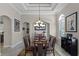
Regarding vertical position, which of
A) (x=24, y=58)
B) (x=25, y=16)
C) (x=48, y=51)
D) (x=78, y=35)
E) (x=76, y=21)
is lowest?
(x=48, y=51)

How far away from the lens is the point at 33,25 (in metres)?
8.34

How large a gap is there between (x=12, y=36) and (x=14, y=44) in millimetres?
546

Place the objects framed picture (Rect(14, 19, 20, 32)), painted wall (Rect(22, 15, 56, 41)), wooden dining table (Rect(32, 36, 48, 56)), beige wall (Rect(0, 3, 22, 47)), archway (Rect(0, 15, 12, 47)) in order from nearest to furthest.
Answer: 1. wooden dining table (Rect(32, 36, 48, 56))
2. beige wall (Rect(0, 3, 22, 47))
3. archway (Rect(0, 15, 12, 47))
4. framed picture (Rect(14, 19, 20, 32))
5. painted wall (Rect(22, 15, 56, 41))

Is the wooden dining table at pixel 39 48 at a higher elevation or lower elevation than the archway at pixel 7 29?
lower

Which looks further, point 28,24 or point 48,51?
point 28,24

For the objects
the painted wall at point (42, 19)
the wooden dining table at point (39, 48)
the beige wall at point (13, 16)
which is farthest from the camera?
the painted wall at point (42, 19)

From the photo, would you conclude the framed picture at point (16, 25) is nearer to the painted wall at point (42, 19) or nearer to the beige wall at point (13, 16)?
the beige wall at point (13, 16)

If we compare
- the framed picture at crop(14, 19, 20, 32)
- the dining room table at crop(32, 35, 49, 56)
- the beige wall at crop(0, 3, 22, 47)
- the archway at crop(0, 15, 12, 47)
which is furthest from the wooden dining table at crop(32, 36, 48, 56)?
the framed picture at crop(14, 19, 20, 32)

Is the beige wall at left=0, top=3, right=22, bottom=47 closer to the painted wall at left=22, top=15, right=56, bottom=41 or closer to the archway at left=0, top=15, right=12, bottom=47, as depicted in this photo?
the archway at left=0, top=15, right=12, bottom=47

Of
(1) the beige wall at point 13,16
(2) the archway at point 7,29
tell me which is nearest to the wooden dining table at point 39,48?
(1) the beige wall at point 13,16

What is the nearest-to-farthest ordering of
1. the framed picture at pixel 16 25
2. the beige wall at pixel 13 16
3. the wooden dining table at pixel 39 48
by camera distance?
1. the wooden dining table at pixel 39 48
2. the beige wall at pixel 13 16
3. the framed picture at pixel 16 25

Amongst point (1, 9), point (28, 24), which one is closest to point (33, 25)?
point (28, 24)

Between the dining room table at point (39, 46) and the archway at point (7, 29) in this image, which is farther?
the archway at point (7, 29)

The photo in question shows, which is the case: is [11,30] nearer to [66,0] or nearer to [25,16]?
[25,16]
